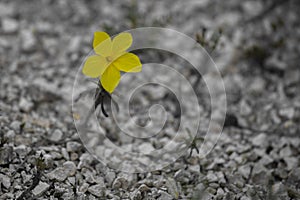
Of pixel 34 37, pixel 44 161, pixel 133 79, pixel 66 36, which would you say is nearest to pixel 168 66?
pixel 133 79

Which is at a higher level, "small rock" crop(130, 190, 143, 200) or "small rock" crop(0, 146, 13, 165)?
"small rock" crop(0, 146, 13, 165)

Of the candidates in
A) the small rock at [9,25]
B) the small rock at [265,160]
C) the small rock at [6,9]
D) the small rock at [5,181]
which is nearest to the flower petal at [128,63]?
the small rock at [5,181]

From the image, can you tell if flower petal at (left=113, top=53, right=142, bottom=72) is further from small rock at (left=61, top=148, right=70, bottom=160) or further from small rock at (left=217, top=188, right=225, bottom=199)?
small rock at (left=217, top=188, right=225, bottom=199)

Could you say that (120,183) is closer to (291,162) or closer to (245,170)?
(245,170)

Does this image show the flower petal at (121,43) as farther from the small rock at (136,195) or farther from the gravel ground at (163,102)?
the small rock at (136,195)

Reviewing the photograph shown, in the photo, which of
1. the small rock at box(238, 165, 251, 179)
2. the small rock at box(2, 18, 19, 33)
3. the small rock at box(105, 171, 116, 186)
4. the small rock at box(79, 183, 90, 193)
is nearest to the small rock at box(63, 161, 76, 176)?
the small rock at box(79, 183, 90, 193)

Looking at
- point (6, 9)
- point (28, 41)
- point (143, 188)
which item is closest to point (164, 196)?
point (143, 188)
